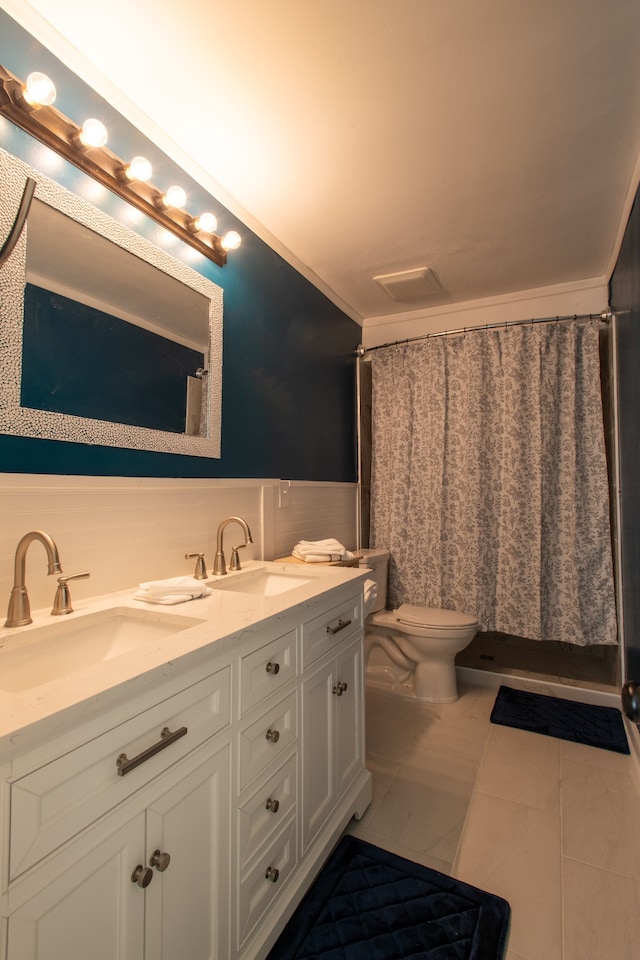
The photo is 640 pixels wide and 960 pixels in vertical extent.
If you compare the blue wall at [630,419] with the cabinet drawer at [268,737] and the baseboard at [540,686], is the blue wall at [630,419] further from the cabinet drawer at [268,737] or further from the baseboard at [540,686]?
the cabinet drawer at [268,737]

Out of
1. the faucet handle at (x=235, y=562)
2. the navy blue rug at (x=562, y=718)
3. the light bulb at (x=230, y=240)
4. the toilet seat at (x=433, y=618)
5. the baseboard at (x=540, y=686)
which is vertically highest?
the light bulb at (x=230, y=240)

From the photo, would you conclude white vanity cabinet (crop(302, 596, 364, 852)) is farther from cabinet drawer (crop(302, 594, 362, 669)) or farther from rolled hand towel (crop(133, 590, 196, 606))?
rolled hand towel (crop(133, 590, 196, 606))

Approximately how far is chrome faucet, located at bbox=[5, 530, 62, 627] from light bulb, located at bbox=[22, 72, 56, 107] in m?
1.02

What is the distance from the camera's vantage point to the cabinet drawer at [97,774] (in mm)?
606

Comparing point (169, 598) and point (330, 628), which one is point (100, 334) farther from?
point (330, 628)

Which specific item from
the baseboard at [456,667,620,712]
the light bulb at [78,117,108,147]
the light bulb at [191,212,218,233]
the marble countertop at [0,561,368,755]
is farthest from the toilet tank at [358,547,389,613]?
the light bulb at [78,117,108,147]

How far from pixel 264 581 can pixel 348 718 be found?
55cm

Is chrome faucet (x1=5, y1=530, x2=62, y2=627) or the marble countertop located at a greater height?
chrome faucet (x1=5, y1=530, x2=62, y2=627)

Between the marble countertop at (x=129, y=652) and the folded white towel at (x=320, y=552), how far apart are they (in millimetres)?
446

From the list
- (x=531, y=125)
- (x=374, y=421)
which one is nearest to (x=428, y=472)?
(x=374, y=421)

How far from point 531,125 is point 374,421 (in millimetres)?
1765

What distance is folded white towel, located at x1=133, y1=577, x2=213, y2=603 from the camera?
124 cm

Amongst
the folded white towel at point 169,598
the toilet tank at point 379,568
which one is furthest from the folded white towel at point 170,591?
the toilet tank at point 379,568

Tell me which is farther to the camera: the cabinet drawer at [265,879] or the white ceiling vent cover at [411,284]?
the white ceiling vent cover at [411,284]
